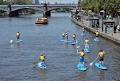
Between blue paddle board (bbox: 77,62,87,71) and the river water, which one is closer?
the river water

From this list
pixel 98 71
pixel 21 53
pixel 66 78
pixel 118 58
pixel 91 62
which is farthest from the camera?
pixel 21 53

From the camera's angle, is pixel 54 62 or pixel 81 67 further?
pixel 54 62

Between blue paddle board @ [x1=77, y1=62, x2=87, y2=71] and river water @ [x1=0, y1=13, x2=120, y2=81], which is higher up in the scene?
blue paddle board @ [x1=77, y1=62, x2=87, y2=71]

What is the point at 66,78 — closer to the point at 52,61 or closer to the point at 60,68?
the point at 60,68

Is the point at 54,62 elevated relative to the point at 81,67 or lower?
lower

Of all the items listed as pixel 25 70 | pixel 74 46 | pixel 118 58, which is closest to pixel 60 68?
pixel 25 70

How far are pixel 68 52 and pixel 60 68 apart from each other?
13644 millimetres

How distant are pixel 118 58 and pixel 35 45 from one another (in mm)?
19577

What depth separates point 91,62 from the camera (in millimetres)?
51125

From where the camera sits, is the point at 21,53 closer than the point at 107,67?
No

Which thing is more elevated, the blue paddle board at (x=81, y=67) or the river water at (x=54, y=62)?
the blue paddle board at (x=81, y=67)

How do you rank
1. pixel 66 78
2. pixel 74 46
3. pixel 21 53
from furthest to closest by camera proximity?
1. pixel 74 46
2. pixel 21 53
3. pixel 66 78

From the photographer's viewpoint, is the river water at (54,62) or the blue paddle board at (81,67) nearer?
the river water at (54,62)

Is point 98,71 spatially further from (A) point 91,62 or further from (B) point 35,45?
(B) point 35,45
